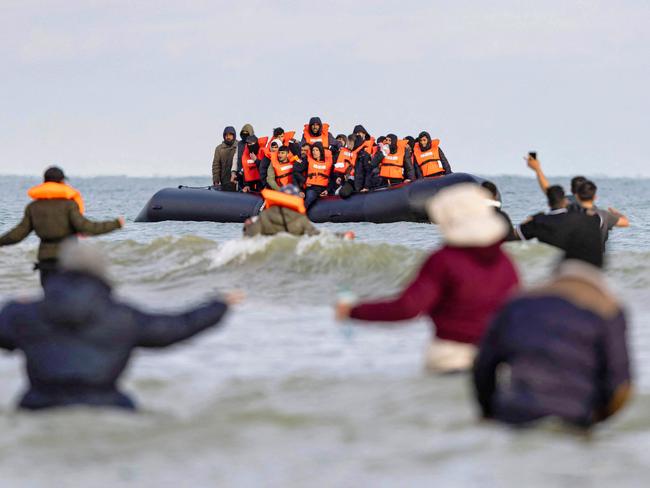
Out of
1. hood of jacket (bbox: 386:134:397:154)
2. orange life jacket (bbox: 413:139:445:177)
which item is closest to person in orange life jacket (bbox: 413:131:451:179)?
orange life jacket (bbox: 413:139:445:177)

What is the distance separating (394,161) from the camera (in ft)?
77.6

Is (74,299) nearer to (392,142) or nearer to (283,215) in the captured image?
(283,215)

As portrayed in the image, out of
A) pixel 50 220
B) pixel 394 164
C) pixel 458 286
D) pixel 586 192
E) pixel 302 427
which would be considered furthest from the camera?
pixel 394 164

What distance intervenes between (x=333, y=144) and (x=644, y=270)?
983 centimetres

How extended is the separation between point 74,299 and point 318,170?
18.0 metres

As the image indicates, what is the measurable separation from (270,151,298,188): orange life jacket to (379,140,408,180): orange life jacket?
78.4 inches

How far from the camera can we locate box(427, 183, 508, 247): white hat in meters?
5.40

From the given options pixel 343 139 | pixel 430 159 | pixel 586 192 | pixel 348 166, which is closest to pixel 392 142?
pixel 430 159

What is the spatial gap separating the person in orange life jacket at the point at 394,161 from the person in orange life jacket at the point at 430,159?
0.18 meters

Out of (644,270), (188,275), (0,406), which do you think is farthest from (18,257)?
(0,406)

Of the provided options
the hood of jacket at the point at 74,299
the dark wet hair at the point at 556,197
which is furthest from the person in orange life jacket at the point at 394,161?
the hood of jacket at the point at 74,299

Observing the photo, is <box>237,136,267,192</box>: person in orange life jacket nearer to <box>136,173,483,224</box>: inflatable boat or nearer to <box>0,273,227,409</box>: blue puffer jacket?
<box>136,173,483,224</box>: inflatable boat

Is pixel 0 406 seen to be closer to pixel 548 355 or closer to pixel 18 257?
pixel 548 355

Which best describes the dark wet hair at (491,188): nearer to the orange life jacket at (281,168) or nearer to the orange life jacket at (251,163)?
the orange life jacket at (281,168)
